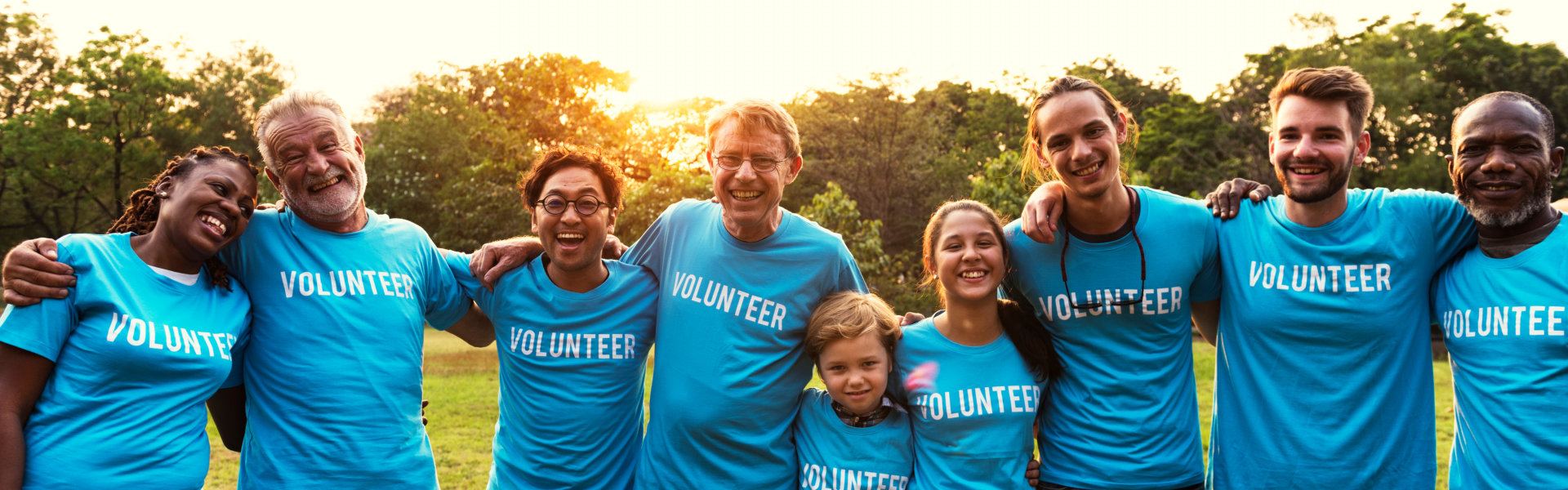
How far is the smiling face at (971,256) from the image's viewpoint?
388 cm

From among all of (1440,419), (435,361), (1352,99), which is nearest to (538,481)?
(1352,99)

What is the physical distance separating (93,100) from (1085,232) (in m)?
39.8

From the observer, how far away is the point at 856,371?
157 inches

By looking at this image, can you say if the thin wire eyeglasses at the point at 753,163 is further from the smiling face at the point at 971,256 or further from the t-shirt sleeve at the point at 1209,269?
the t-shirt sleeve at the point at 1209,269

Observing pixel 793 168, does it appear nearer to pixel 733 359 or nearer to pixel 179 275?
pixel 733 359

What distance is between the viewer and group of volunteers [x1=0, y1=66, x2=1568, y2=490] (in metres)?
3.48

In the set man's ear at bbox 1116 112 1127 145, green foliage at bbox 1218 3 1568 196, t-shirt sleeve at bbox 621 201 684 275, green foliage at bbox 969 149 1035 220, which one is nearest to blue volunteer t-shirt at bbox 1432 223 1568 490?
man's ear at bbox 1116 112 1127 145

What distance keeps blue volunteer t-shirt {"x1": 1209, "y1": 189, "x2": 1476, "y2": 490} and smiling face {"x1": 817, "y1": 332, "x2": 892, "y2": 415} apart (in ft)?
4.99

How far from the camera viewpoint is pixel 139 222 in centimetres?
365

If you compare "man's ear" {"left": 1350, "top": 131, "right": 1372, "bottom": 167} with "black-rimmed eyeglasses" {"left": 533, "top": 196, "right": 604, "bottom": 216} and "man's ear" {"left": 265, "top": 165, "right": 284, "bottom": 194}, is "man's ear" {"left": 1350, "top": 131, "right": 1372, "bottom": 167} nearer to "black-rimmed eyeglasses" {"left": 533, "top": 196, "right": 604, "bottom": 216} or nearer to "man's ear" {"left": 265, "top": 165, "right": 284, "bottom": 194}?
"black-rimmed eyeglasses" {"left": 533, "top": 196, "right": 604, "bottom": 216}

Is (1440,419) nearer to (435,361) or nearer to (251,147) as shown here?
(435,361)

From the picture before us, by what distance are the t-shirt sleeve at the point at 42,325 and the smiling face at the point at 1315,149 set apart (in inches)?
180

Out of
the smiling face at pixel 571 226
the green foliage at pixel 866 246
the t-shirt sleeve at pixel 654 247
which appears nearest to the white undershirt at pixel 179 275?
the smiling face at pixel 571 226

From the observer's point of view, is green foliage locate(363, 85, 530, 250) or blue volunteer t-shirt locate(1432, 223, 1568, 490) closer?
blue volunteer t-shirt locate(1432, 223, 1568, 490)
